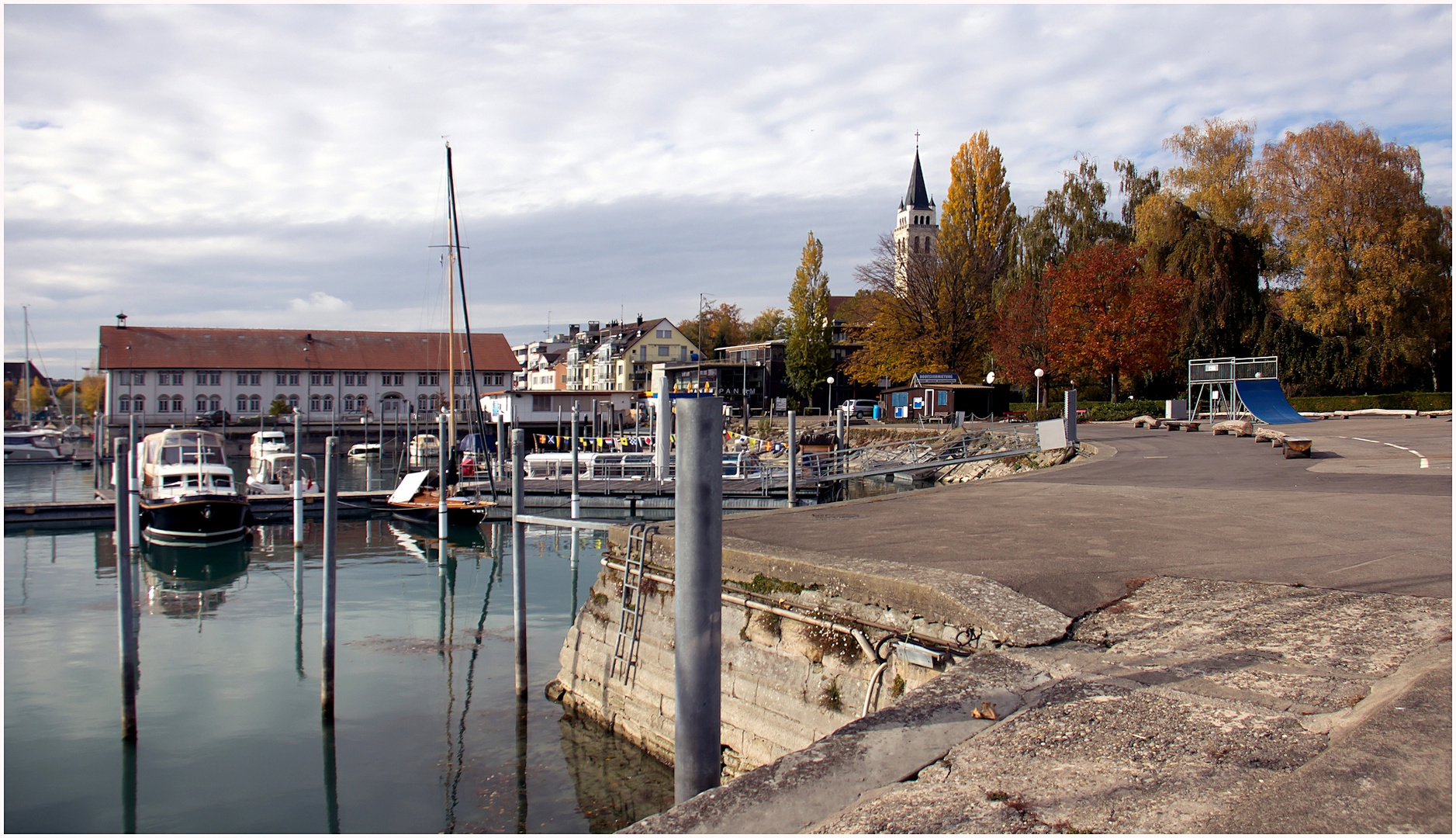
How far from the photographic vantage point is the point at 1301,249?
4634cm

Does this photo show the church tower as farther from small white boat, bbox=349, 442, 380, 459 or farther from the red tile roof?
small white boat, bbox=349, 442, 380, 459

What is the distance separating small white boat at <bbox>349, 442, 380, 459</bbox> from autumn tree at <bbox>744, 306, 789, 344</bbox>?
47845 mm

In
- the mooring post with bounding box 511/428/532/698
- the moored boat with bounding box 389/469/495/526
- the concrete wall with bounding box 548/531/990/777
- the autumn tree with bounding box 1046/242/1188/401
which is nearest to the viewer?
the concrete wall with bounding box 548/531/990/777

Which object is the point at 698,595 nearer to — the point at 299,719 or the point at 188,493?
the point at 299,719

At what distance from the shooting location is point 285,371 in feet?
269

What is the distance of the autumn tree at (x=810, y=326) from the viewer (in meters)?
76.2

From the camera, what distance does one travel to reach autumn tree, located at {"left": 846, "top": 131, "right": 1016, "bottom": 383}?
195 ft

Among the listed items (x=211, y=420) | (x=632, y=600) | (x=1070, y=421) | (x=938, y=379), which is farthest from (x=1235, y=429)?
(x=211, y=420)

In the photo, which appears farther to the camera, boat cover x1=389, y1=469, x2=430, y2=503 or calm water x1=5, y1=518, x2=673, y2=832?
boat cover x1=389, y1=469, x2=430, y2=503

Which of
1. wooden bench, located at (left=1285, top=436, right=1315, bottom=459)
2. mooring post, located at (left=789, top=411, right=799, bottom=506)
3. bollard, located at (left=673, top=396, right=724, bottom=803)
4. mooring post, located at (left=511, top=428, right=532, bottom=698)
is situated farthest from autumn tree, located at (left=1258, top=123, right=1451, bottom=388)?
bollard, located at (left=673, top=396, right=724, bottom=803)

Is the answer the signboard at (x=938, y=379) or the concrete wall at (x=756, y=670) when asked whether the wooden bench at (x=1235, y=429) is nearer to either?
the signboard at (x=938, y=379)

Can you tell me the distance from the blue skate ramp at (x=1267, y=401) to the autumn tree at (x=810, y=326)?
39.8 metres

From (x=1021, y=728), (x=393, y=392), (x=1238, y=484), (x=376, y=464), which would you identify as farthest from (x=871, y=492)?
(x=393, y=392)

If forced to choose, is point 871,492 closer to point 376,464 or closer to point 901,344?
point 901,344
